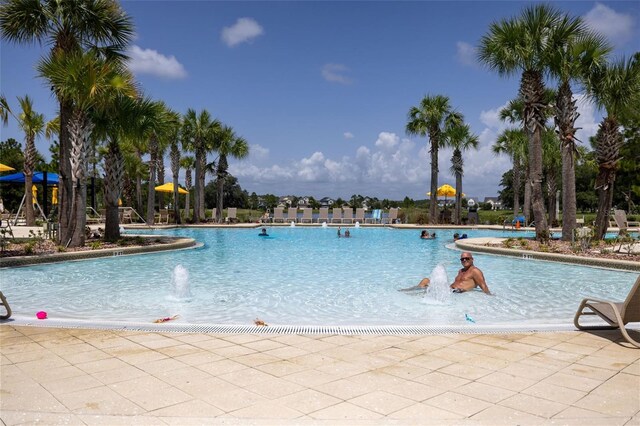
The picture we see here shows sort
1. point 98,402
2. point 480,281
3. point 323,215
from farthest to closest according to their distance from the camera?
point 323,215
point 480,281
point 98,402

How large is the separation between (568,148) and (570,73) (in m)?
2.34

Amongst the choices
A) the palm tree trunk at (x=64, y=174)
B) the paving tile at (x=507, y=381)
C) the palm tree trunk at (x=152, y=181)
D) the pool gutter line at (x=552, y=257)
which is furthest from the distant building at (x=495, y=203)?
the paving tile at (x=507, y=381)

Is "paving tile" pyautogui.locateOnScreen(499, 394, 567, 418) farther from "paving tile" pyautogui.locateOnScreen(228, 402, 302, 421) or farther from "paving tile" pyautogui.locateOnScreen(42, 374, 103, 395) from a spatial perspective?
"paving tile" pyautogui.locateOnScreen(42, 374, 103, 395)

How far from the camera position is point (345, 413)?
301cm

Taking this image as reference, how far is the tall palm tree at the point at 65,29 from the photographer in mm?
12414

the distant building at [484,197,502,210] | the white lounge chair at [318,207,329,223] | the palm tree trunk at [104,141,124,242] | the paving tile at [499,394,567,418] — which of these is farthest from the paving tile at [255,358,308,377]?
the distant building at [484,197,502,210]

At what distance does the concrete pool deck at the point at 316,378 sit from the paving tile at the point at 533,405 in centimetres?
1

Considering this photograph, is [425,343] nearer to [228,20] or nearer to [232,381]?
[232,381]

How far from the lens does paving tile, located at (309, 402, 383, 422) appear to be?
2.95 meters

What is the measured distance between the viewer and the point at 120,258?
1340 centimetres

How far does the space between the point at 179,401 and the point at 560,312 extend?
5999 mm

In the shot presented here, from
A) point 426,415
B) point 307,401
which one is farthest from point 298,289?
point 426,415

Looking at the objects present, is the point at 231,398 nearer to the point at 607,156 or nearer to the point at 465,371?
the point at 465,371

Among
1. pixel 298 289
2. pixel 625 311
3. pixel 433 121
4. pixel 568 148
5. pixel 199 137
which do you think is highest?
pixel 433 121
